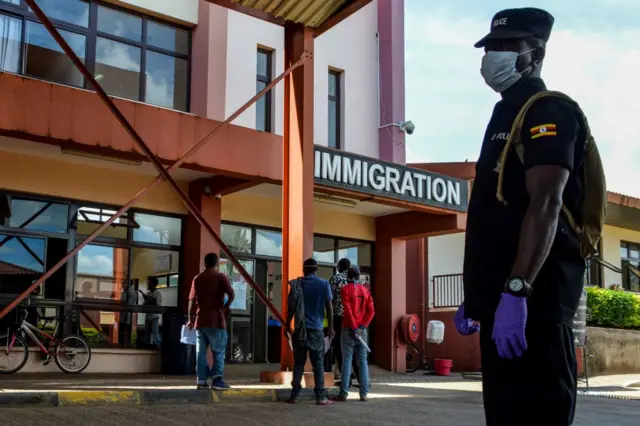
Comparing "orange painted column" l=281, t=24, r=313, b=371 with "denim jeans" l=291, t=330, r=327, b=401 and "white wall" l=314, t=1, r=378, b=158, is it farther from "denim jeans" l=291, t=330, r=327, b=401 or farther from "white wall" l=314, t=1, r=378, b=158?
"white wall" l=314, t=1, r=378, b=158

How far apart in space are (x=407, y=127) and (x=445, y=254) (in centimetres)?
575

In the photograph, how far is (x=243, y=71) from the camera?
15.3 metres

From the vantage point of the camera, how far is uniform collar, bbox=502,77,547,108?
2760mm

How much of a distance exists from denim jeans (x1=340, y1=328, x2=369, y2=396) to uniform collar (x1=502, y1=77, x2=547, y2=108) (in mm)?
7160

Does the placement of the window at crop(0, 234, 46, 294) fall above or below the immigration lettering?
below

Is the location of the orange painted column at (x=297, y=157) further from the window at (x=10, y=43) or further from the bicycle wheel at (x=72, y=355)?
the window at (x=10, y=43)

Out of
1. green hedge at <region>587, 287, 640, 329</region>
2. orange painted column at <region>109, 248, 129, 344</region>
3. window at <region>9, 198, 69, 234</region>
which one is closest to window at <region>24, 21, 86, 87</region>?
window at <region>9, 198, 69, 234</region>

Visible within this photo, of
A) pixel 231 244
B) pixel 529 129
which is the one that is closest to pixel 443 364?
pixel 231 244

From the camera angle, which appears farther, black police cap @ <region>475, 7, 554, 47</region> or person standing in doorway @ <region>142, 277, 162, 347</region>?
person standing in doorway @ <region>142, 277, 162, 347</region>

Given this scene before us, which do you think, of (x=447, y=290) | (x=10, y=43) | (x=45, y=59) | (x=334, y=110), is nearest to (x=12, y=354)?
(x=45, y=59)

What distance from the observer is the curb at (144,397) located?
7.78m

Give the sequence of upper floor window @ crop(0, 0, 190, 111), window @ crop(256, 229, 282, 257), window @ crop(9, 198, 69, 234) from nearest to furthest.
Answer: upper floor window @ crop(0, 0, 190, 111)
window @ crop(9, 198, 69, 234)
window @ crop(256, 229, 282, 257)

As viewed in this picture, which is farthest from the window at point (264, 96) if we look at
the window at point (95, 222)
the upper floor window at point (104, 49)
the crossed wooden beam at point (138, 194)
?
the crossed wooden beam at point (138, 194)

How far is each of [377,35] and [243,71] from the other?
426 cm
